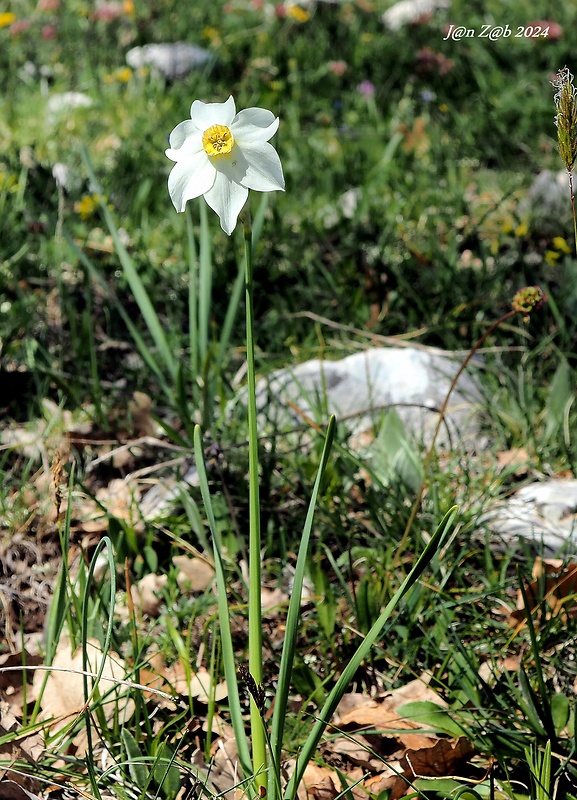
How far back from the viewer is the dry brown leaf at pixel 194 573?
181 cm

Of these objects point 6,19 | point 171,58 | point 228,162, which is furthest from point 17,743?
point 6,19

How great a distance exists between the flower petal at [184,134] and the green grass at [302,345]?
54 centimetres

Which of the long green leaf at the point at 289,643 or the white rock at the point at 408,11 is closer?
the long green leaf at the point at 289,643

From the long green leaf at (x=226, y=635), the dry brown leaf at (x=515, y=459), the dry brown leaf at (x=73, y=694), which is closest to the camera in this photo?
the long green leaf at (x=226, y=635)

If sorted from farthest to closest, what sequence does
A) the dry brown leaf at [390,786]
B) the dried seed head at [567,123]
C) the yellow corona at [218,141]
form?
1. the dry brown leaf at [390,786]
2. the yellow corona at [218,141]
3. the dried seed head at [567,123]

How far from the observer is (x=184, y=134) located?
1162 mm

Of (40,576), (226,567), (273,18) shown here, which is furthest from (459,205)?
(273,18)

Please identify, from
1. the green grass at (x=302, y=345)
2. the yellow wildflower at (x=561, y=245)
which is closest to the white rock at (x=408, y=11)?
the green grass at (x=302, y=345)

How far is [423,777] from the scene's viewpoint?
1.28 metres

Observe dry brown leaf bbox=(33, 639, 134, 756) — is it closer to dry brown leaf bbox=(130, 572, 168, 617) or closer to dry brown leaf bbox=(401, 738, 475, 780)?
dry brown leaf bbox=(130, 572, 168, 617)

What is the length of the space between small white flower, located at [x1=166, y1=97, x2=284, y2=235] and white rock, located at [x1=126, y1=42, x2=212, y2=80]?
12.7 feet

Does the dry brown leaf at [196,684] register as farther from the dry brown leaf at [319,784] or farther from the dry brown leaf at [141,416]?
the dry brown leaf at [141,416]

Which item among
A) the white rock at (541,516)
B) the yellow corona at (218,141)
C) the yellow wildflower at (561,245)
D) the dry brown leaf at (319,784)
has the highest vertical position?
the yellow wildflower at (561,245)

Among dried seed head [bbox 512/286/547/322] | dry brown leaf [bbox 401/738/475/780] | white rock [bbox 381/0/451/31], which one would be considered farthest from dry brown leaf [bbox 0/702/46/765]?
white rock [bbox 381/0/451/31]
